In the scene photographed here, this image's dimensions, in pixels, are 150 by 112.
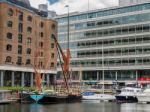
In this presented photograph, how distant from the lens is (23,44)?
130 metres

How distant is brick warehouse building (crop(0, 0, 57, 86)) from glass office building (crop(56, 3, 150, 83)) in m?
20.0

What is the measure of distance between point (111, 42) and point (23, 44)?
179ft

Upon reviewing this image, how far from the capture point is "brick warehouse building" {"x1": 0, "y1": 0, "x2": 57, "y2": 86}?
397 feet

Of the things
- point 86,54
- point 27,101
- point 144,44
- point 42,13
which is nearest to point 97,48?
point 86,54

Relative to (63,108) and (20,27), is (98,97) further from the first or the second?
(63,108)

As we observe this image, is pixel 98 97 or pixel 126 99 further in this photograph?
pixel 98 97

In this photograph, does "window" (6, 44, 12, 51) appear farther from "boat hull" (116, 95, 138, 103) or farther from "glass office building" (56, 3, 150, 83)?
"glass office building" (56, 3, 150, 83)

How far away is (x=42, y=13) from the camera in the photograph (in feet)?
470

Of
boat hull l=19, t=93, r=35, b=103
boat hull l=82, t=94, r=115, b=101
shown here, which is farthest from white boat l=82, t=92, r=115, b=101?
boat hull l=19, t=93, r=35, b=103

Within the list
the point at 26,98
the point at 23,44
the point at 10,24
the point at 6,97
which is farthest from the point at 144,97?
the point at 10,24

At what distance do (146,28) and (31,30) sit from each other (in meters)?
52.9

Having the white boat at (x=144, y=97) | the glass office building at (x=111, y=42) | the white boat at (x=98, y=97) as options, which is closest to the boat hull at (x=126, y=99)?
the white boat at (x=144, y=97)

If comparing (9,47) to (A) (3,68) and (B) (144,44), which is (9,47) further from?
(B) (144,44)

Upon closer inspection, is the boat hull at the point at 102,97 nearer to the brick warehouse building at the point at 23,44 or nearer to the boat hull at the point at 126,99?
the boat hull at the point at 126,99
